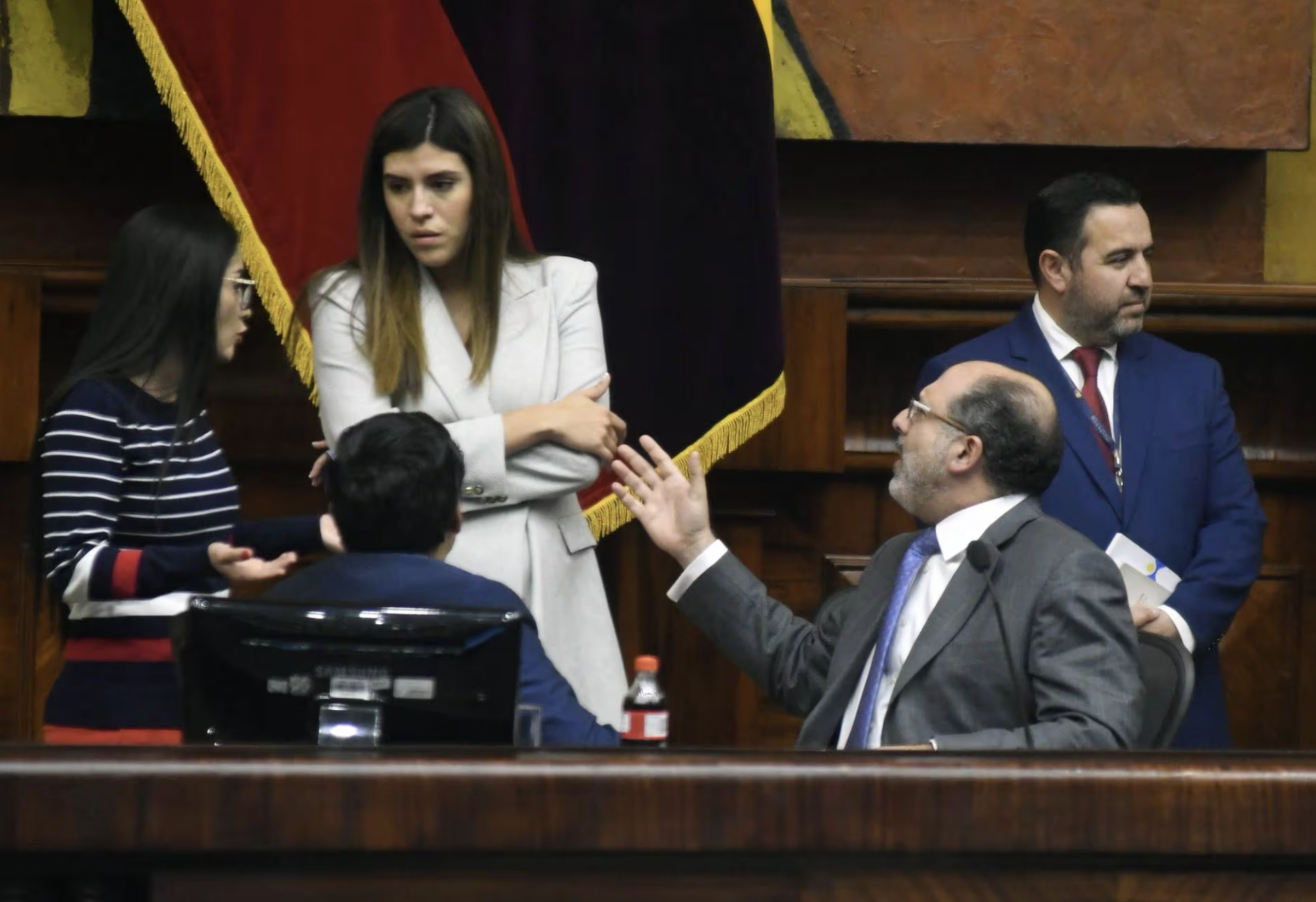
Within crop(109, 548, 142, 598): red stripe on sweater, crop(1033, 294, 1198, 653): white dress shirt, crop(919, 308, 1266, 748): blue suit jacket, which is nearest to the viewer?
crop(109, 548, 142, 598): red stripe on sweater

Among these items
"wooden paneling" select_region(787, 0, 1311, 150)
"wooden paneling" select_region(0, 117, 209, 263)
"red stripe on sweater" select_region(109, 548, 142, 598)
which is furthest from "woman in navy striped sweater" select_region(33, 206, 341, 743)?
"wooden paneling" select_region(787, 0, 1311, 150)

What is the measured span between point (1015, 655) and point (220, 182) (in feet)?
6.03

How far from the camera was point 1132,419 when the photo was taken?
10.8 feet

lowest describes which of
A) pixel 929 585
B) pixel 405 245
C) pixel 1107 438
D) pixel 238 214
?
pixel 929 585

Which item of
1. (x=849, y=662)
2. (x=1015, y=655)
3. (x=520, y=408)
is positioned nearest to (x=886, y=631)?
(x=849, y=662)

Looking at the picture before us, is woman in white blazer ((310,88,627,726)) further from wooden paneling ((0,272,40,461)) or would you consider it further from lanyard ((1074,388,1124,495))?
wooden paneling ((0,272,40,461))

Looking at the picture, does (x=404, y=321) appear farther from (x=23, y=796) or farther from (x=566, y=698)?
(x=23, y=796)

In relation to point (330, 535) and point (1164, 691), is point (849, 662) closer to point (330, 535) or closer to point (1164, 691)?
point (1164, 691)

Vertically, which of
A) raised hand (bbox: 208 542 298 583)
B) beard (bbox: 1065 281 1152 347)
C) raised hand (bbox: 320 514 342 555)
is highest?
beard (bbox: 1065 281 1152 347)

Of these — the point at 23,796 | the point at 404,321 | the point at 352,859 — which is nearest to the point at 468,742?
the point at 352,859

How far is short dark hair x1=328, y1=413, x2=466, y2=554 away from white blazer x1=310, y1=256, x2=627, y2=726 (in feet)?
1.55

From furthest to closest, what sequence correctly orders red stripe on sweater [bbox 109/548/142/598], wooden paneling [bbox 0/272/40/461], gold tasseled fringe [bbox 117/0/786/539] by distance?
1. wooden paneling [bbox 0/272/40/461]
2. gold tasseled fringe [bbox 117/0/786/539]
3. red stripe on sweater [bbox 109/548/142/598]

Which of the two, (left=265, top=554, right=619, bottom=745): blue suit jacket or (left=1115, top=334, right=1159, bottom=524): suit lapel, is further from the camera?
(left=1115, top=334, right=1159, bottom=524): suit lapel

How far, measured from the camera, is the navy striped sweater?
249cm
